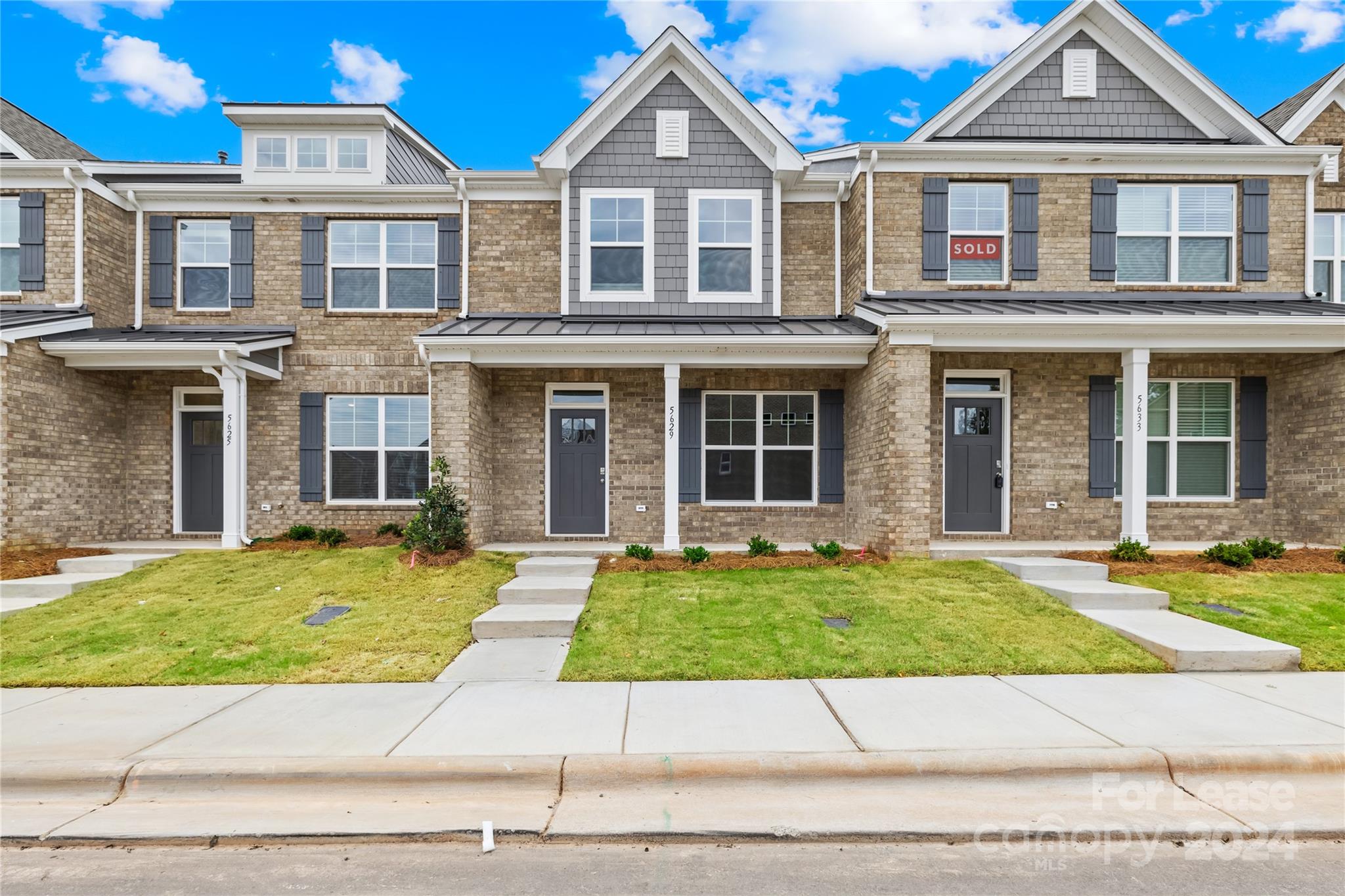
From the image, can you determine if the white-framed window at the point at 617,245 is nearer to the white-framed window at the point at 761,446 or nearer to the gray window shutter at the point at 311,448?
Result: the white-framed window at the point at 761,446

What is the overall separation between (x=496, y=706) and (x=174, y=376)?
10.6 metres

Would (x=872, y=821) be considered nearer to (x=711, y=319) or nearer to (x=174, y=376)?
(x=711, y=319)

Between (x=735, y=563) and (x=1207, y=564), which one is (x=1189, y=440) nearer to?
(x=1207, y=564)

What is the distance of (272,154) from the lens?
43.9 feet

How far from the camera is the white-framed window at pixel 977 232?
11.2m

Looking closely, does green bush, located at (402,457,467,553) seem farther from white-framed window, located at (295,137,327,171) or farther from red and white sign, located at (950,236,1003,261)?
red and white sign, located at (950,236,1003,261)

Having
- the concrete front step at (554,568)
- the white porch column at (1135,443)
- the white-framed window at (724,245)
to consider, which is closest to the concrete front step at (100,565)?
the concrete front step at (554,568)

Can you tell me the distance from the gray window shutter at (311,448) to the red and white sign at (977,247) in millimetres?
10989

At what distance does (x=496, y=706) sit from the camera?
5.20m

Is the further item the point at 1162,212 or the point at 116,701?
the point at 1162,212

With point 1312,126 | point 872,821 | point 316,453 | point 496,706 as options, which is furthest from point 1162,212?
point 316,453

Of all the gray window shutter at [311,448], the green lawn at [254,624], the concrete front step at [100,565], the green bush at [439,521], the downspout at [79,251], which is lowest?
the green lawn at [254,624]

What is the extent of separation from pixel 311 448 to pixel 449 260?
13.2 feet

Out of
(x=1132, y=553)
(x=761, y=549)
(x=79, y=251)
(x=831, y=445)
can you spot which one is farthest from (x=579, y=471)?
(x=79, y=251)
